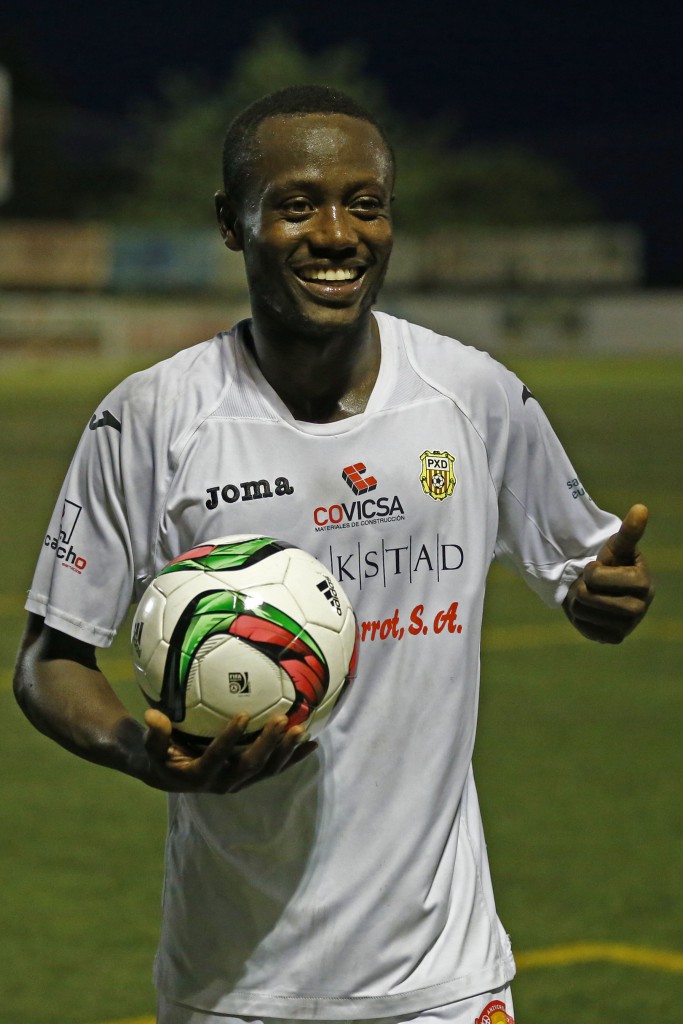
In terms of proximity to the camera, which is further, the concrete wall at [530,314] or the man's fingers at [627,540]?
the concrete wall at [530,314]

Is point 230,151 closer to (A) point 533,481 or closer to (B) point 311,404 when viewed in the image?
(B) point 311,404

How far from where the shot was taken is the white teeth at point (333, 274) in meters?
3.23

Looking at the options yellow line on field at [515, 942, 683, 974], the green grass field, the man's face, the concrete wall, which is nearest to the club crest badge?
the man's face

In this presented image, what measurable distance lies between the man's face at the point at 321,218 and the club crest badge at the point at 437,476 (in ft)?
0.96

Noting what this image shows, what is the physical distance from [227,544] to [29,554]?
36.8 feet

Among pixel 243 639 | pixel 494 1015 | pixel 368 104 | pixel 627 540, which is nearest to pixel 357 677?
pixel 243 639

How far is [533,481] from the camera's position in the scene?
140 inches

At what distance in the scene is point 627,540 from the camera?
3.36 metres

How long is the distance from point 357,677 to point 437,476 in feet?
1.33

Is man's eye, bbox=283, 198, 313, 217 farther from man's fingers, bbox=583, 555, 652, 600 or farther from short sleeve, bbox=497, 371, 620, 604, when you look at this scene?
man's fingers, bbox=583, 555, 652, 600

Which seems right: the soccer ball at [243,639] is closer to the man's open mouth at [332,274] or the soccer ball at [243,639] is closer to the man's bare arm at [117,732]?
the man's bare arm at [117,732]

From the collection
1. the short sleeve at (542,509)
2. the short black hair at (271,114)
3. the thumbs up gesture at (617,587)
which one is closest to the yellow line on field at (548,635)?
the short sleeve at (542,509)

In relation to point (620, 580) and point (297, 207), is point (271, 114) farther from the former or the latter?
point (620, 580)

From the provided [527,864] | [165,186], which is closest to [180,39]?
[165,186]
